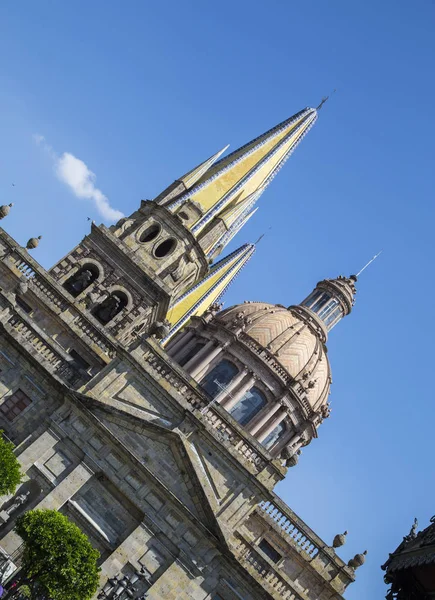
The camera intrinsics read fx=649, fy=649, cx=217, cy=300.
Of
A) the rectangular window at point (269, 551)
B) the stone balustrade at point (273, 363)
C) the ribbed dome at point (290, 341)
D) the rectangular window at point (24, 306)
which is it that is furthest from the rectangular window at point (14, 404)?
the ribbed dome at point (290, 341)

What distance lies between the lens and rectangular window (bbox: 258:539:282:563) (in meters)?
25.6

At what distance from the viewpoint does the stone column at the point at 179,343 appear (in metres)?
43.1

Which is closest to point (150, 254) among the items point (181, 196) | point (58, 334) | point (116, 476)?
point (181, 196)

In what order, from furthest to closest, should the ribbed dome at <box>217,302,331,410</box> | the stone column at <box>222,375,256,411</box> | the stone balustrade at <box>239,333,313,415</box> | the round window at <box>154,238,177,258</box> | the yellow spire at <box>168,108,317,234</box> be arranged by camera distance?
the ribbed dome at <box>217,302,331,410</box> → the stone balustrade at <box>239,333,313,415</box> → the stone column at <box>222,375,256,411</box> → the yellow spire at <box>168,108,317,234</box> → the round window at <box>154,238,177,258</box>

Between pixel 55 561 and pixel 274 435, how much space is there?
23200 mm

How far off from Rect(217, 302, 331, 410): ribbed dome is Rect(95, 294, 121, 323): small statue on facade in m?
11.0

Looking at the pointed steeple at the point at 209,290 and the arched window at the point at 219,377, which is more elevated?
the pointed steeple at the point at 209,290

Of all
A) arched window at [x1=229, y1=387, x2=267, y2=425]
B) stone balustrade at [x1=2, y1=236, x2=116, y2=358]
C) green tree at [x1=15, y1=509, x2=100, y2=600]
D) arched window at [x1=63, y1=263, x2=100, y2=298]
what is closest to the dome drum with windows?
arched window at [x1=229, y1=387, x2=267, y2=425]

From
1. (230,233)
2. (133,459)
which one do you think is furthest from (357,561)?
(230,233)

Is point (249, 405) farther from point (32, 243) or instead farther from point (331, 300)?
point (32, 243)

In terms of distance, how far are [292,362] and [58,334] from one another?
18.2 metres

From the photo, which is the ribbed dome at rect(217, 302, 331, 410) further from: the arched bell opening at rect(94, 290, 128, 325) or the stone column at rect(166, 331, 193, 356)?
the arched bell opening at rect(94, 290, 128, 325)

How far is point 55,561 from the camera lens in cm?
1980

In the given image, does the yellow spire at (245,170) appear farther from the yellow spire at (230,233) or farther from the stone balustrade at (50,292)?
the stone balustrade at (50,292)
